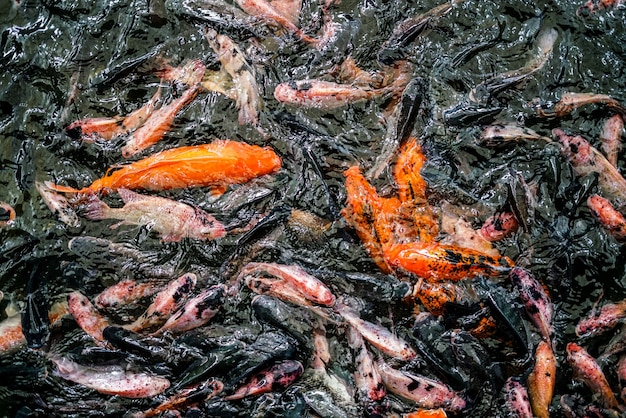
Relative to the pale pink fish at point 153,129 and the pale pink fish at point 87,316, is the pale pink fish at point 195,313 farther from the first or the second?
the pale pink fish at point 153,129

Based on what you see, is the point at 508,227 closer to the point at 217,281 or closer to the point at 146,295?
the point at 217,281

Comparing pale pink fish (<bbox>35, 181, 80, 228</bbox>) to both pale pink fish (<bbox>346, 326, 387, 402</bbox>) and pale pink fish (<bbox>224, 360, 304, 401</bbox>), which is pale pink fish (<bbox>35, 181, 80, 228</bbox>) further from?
pale pink fish (<bbox>346, 326, 387, 402</bbox>)

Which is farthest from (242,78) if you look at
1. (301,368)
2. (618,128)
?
(618,128)

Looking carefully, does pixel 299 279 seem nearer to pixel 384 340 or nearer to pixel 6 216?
pixel 384 340

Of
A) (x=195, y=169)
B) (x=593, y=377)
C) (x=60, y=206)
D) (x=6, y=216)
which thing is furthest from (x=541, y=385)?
(x=6, y=216)

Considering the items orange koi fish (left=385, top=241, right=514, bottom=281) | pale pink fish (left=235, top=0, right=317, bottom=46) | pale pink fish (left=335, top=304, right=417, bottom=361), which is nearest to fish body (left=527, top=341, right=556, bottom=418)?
orange koi fish (left=385, top=241, right=514, bottom=281)

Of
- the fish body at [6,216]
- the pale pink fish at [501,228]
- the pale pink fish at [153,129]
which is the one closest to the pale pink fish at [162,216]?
the pale pink fish at [153,129]
